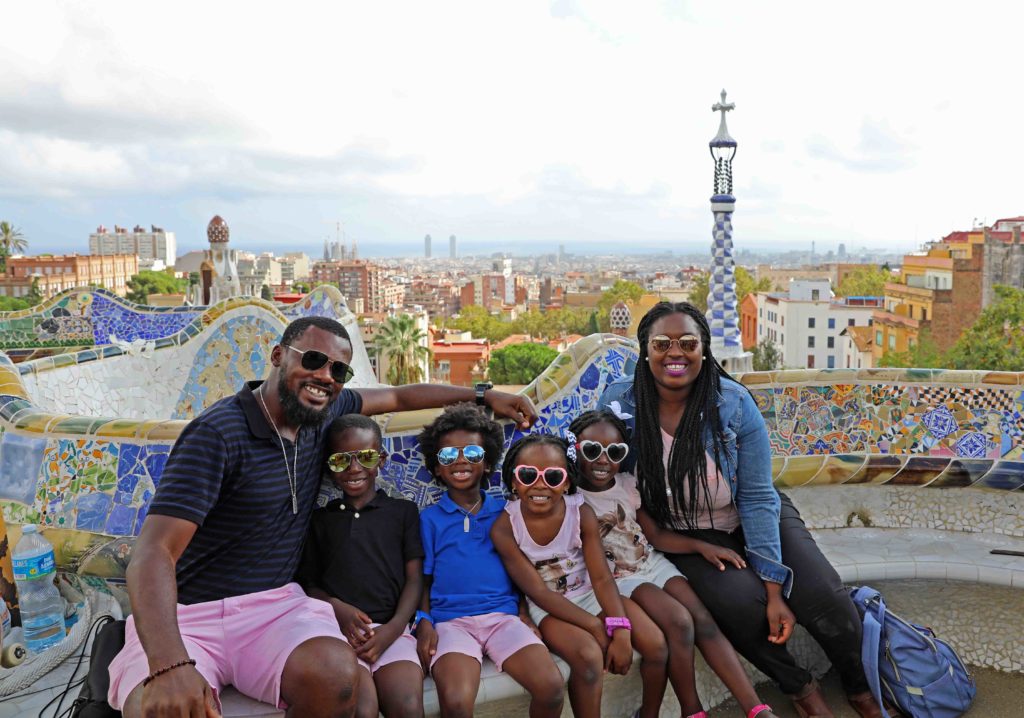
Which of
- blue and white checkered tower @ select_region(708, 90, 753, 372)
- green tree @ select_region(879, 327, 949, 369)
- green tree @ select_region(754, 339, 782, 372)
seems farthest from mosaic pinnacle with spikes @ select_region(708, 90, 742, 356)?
green tree @ select_region(754, 339, 782, 372)

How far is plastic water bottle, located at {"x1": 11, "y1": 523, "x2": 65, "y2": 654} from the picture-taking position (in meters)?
3.20

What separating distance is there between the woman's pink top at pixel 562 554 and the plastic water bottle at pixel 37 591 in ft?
5.64

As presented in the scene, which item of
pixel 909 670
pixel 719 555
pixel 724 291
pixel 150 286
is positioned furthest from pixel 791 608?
pixel 150 286

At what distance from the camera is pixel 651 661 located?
278 cm

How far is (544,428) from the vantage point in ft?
11.9

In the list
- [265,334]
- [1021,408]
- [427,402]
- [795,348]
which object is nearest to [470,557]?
[427,402]

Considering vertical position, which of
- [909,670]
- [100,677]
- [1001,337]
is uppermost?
Answer: [100,677]

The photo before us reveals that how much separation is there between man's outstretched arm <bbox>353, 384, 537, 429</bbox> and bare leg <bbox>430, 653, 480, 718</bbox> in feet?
3.09

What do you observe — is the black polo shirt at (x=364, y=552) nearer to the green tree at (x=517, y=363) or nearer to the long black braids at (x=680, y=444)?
the long black braids at (x=680, y=444)

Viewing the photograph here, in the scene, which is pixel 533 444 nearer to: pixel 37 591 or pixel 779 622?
pixel 779 622

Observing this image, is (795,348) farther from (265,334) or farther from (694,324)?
(694,324)

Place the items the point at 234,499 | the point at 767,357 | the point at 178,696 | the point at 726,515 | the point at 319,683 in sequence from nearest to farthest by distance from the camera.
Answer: the point at 178,696, the point at 319,683, the point at 234,499, the point at 726,515, the point at 767,357

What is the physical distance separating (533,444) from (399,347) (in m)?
32.7

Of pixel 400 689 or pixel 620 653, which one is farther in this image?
pixel 620 653
